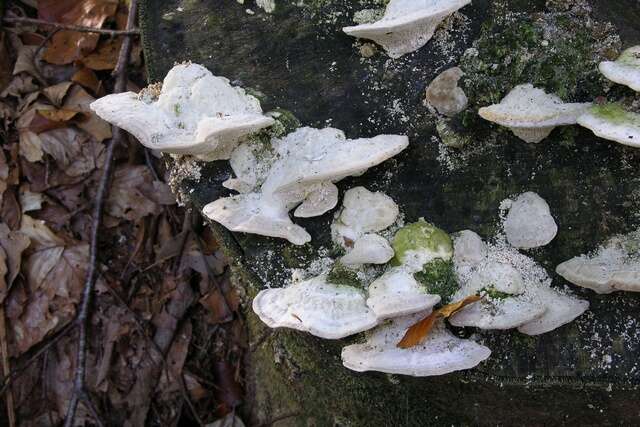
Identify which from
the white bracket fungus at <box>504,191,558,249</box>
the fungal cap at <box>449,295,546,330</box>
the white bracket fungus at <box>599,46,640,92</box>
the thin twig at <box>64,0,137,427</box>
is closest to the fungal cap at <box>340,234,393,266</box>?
the fungal cap at <box>449,295,546,330</box>

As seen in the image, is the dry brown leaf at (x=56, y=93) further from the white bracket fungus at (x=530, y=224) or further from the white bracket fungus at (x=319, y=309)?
the white bracket fungus at (x=530, y=224)

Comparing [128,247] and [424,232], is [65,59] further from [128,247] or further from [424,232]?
[424,232]

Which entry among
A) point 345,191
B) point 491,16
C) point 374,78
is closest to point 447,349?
point 345,191

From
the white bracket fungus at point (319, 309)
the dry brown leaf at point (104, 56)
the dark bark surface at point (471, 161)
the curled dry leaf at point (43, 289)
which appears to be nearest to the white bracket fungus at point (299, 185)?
the dark bark surface at point (471, 161)

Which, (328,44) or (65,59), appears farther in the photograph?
(65,59)

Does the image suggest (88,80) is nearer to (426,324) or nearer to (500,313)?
(426,324)

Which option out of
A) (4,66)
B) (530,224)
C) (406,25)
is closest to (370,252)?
(530,224)
